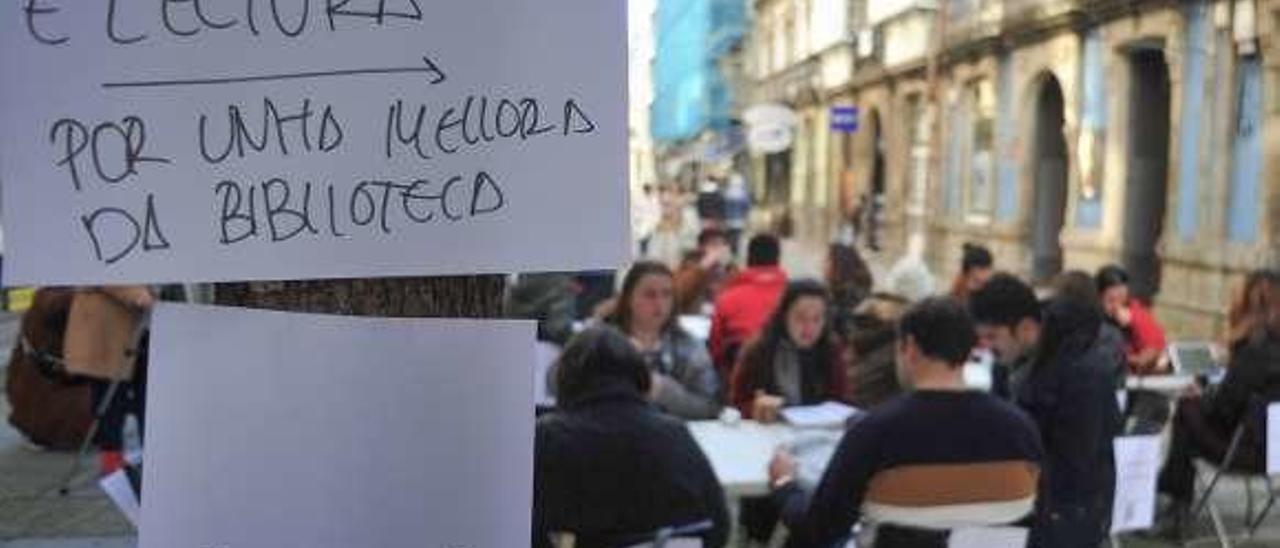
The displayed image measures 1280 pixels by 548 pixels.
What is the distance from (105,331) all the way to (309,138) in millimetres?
5242

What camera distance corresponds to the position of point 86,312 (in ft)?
20.9

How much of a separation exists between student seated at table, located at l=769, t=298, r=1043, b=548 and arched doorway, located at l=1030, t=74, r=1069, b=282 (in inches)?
649

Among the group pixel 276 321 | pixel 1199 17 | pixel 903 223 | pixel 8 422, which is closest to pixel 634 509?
pixel 276 321

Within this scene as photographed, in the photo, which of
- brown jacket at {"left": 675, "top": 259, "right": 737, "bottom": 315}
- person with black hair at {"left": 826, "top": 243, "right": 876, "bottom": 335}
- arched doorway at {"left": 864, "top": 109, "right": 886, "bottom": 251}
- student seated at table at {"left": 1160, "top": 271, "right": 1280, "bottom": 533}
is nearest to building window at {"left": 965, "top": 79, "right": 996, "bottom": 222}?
arched doorway at {"left": 864, "top": 109, "right": 886, "bottom": 251}

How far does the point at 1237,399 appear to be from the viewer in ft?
18.5

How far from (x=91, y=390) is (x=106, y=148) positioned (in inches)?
223

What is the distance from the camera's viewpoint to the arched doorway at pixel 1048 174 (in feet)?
63.9

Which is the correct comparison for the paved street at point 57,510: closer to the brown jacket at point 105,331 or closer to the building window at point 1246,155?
the brown jacket at point 105,331

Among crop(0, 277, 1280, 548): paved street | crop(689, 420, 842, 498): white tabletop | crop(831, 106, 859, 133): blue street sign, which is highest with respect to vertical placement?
crop(831, 106, 859, 133): blue street sign

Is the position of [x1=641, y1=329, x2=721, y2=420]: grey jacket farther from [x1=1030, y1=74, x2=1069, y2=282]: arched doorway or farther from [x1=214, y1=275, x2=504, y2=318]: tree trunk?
[x1=1030, y1=74, x2=1069, y2=282]: arched doorway

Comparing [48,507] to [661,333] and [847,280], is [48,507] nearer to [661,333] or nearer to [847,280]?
[661,333]

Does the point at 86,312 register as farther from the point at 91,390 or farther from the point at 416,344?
the point at 416,344

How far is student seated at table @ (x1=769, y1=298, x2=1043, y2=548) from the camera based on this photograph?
3314 millimetres

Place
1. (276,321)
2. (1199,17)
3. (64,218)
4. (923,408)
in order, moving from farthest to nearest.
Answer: (1199,17), (923,408), (276,321), (64,218)
